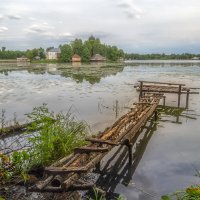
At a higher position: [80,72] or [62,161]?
[62,161]

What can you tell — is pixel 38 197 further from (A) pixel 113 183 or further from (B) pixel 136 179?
(B) pixel 136 179

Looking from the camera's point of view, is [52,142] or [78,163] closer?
[78,163]

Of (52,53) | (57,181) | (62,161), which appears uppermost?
(52,53)

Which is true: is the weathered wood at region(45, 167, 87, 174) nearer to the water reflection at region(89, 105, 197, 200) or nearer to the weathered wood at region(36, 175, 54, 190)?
the weathered wood at region(36, 175, 54, 190)

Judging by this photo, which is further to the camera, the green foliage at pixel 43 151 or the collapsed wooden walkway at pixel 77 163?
the green foliage at pixel 43 151

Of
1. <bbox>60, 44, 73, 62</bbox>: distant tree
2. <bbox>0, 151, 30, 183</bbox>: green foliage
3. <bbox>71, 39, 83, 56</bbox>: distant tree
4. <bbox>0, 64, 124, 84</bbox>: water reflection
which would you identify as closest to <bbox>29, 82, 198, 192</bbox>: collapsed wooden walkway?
<bbox>0, 151, 30, 183</bbox>: green foliage

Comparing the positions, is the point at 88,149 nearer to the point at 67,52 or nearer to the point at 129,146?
the point at 129,146

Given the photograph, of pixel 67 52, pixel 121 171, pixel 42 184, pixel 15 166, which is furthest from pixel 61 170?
pixel 67 52

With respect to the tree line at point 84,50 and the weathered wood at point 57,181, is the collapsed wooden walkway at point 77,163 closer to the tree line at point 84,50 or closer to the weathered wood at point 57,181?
the weathered wood at point 57,181

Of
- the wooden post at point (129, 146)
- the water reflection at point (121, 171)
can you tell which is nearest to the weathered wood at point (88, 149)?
the water reflection at point (121, 171)

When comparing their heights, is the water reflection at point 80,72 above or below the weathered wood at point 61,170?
below

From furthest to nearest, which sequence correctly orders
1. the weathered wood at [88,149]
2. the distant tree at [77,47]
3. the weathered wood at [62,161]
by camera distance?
the distant tree at [77,47]
the weathered wood at [88,149]
the weathered wood at [62,161]

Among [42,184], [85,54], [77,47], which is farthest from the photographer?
[85,54]

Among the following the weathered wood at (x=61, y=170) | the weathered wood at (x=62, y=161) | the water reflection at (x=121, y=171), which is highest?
the weathered wood at (x=61, y=170)
